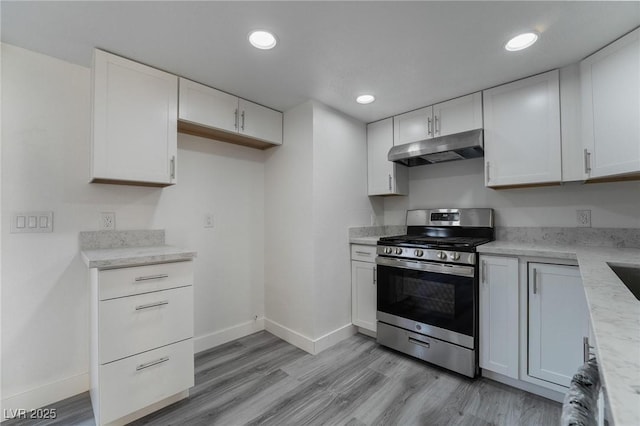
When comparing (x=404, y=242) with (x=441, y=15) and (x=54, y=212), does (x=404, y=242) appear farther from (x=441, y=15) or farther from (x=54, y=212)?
(x=54, y=212)

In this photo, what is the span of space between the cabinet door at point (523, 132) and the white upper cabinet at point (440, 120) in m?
0.09

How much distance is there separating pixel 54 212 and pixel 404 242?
254 centimetres

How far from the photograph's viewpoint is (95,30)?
1.54 metres

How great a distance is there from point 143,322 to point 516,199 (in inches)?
115

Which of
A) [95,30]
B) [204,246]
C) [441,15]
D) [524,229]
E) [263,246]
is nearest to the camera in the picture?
[441,15]

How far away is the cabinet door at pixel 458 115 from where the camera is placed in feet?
7.42

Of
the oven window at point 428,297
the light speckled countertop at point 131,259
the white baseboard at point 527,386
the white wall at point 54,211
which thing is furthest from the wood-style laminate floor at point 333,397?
the light speckled countertop at point 131,259

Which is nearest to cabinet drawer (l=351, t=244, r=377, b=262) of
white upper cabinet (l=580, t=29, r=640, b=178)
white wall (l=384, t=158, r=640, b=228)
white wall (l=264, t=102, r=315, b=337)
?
white wall (l=264, t=102, r=315, b=337)

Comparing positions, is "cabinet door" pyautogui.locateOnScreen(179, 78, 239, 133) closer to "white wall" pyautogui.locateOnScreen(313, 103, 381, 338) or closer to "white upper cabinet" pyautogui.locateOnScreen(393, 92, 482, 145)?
"white wall" pyautogui.locateOnScreen(313, 103, 381, 338)

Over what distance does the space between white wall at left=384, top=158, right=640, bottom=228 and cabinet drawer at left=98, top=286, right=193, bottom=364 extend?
2.30 meters

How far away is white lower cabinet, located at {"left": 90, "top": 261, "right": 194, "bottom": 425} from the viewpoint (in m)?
1.44

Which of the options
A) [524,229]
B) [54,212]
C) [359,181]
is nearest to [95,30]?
[54,212]

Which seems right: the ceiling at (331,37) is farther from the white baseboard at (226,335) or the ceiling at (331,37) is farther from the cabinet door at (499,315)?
the white baseboard at (226,335)

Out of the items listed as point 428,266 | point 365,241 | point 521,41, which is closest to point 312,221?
point 365,241
